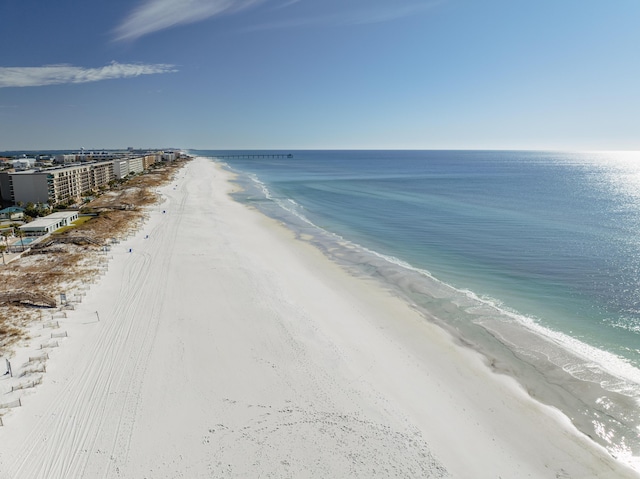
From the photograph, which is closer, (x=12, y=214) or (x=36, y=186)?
(x=12, y=214)

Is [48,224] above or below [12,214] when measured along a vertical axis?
below

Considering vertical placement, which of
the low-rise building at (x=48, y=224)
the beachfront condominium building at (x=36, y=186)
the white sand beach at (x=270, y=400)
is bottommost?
the white sand beach at (x=270, y=400)

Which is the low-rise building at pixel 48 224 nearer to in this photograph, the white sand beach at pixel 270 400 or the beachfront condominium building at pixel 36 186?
the beachfront condominium building at pixel 36 186

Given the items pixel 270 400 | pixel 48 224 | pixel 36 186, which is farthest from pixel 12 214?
pixel 270 400

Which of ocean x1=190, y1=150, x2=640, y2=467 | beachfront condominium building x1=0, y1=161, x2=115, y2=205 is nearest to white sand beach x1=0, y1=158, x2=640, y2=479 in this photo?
ocean x1=190, y1=150, x2=640, y2=467

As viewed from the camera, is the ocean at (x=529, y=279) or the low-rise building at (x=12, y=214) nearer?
the ocean at (x=529, y=279)

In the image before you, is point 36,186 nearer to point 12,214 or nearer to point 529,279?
point 12,214

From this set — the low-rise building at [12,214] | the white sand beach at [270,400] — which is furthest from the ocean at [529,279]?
the low-rise building at [12,214]

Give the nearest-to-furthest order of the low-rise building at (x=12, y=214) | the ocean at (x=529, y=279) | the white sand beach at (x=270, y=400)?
the white sand beach at (x=270, y=400) → the ocean at (x=529, y=279) → the low-rise building at (x=12, y=214)

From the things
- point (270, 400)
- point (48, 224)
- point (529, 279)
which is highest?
point (48, 224)
